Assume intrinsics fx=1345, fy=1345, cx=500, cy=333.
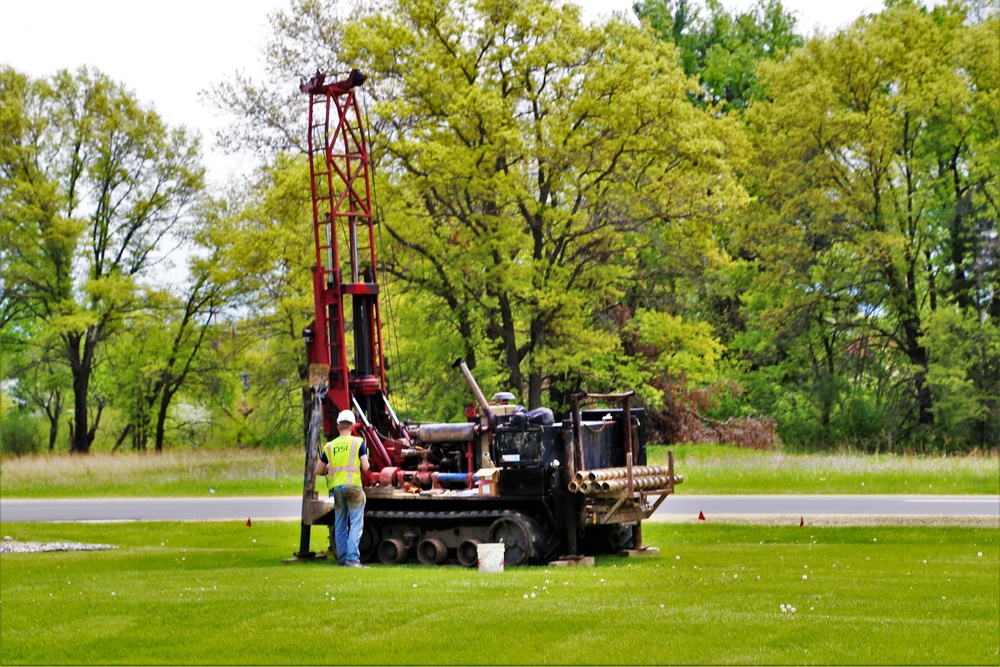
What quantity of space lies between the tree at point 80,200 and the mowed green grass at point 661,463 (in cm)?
595

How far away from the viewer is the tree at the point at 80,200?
4966cm

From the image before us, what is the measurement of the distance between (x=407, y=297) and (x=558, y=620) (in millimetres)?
29763

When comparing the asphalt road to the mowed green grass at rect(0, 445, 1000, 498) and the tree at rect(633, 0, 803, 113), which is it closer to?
the mowed green grass at rect(0, 445, 1000, 498)

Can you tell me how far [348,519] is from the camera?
17.3m

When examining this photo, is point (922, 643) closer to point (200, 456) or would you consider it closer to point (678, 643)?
point (678, 643)

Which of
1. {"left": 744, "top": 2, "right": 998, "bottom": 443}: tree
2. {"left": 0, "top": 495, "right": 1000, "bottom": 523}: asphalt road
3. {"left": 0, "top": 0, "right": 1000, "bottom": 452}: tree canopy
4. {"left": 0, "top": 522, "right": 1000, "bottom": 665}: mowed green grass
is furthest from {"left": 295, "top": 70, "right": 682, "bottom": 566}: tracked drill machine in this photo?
{"left": 744, "top": 2, "right": 998, "bottom": 443}: tree

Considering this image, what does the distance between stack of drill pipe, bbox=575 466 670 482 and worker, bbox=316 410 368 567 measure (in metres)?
2.81

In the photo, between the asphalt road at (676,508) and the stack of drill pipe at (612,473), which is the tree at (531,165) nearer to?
the asphalt road at (676,508)

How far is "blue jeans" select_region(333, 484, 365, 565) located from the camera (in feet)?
55.9

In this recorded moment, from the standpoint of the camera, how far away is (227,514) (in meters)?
28.7

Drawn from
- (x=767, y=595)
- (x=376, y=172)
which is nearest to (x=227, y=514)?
(x=376, y=172)

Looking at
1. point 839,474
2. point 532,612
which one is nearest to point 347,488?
point 532,612

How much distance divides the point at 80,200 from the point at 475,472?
37.2 m

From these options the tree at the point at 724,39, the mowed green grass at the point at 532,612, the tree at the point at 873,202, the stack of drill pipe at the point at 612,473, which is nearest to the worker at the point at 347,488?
the mowed green grass at the point at 532,612
